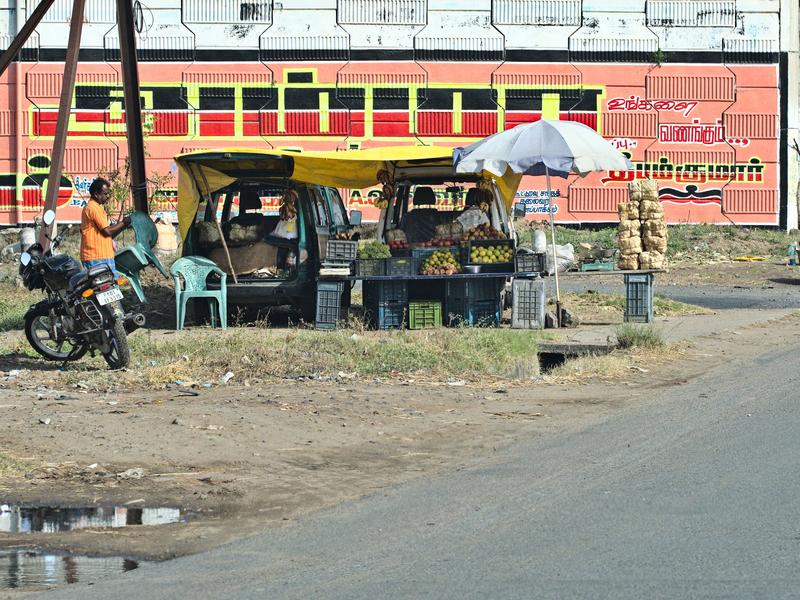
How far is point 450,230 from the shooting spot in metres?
17.6

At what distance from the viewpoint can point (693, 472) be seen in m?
8.62

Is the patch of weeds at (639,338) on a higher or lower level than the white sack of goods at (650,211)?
lower

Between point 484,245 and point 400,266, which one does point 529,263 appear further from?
point 400,266

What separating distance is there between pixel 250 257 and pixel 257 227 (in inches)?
17.1

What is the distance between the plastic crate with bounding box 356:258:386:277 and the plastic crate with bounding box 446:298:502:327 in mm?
961

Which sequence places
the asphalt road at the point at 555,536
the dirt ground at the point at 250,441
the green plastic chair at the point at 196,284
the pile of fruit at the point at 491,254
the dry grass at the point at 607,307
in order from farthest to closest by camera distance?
the dry grass at the point at 607,307, the pile of fruit at the point at 491,254, the green plastic chair at the point at 196,284, the dirt ground at the point at 250,441, the asphalt road at the point at 555,536

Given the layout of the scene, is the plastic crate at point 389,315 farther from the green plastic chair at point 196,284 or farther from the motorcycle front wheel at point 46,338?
the motorcycle front wheel at point 46,338

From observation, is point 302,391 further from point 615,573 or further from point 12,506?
point 615,573

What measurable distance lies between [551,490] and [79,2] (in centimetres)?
1335

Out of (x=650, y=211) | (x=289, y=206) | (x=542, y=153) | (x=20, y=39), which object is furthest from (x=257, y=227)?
(x=650, y=211)

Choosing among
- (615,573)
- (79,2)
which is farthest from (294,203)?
(615,573)

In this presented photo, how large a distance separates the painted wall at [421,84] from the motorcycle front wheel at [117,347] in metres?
21.9

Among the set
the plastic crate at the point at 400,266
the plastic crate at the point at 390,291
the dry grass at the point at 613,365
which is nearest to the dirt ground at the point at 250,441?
the dry grass at the point at 613,365

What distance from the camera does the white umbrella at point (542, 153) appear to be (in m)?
16.8
